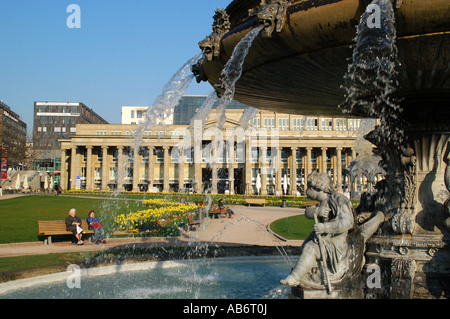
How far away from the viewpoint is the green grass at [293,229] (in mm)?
15523

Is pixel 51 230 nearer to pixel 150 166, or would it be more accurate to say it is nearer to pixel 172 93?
pixel 172 93

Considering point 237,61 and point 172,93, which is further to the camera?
point 172,93

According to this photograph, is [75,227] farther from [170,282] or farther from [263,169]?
Result: [263,169]

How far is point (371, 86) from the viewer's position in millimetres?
5301

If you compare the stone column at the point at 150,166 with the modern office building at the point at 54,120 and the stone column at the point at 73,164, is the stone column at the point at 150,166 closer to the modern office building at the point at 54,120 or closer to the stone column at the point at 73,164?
the stone column at the point at 73,164

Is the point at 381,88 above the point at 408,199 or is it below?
above

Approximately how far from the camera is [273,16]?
168 inches

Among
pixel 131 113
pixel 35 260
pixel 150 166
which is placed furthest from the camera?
pixel 131 113

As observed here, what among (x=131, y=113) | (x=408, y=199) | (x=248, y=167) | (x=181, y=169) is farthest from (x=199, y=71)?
(x=131, y=113)

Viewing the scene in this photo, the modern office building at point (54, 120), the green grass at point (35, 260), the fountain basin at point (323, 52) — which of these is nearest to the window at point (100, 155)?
the modern office building at point (54, 120)

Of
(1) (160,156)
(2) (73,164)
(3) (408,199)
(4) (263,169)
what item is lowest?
(3) (408,199)

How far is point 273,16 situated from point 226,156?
72.8 m

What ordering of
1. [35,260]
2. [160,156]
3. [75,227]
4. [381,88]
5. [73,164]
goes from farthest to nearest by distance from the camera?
[160,156] → [73,164] → [75,227] → [35,260] → [381,88]
